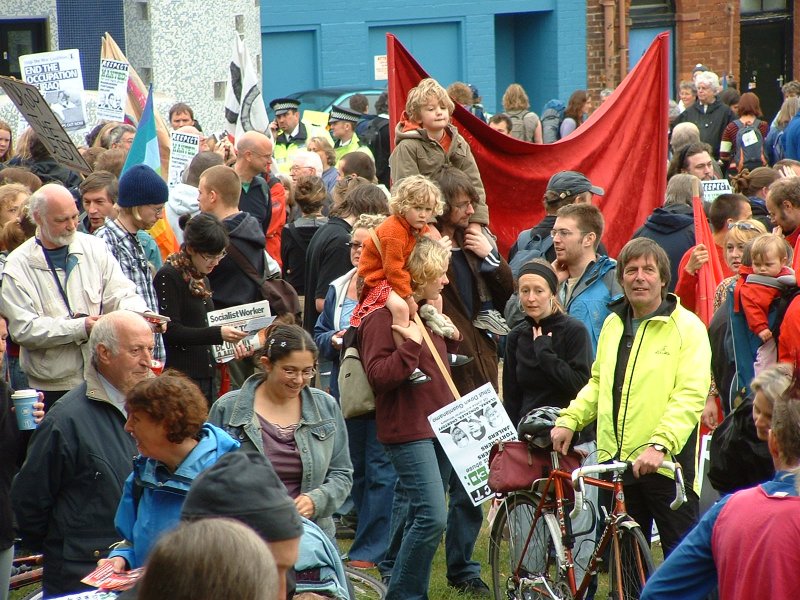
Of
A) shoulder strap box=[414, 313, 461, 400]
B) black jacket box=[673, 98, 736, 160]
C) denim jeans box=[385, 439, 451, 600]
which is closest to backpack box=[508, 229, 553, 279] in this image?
shoulder strap box=[414, 313, 461, 400]

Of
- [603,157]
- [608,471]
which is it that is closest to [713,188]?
[603,157]

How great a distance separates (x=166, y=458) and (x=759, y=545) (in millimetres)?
1837

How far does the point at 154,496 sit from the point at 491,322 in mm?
2913

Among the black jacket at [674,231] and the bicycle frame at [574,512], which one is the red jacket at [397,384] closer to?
the bicycle frame at [574,512]

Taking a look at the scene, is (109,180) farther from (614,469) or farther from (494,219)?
(614,469)

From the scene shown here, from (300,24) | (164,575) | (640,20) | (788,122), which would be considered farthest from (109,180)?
(640,20)

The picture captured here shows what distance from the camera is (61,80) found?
39.4 ft

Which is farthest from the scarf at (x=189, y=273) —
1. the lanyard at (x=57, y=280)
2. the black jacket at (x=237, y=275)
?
the lanyard at (x=57, y=280)

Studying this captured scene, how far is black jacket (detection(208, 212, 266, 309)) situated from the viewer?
7191mm

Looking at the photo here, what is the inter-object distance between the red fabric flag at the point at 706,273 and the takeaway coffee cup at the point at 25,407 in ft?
13.3

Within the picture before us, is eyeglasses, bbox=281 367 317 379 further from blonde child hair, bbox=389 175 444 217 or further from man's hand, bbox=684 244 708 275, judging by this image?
man's hand, bbox=684 244 708 275

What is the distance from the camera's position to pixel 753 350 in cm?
631

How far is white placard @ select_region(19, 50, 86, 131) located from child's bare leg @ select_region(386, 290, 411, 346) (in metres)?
6.92

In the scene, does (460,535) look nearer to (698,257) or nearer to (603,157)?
(698,257)
